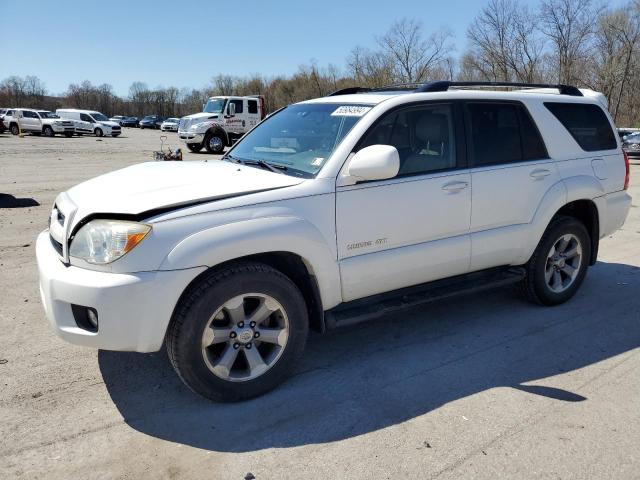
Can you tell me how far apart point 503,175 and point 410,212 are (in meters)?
1.01

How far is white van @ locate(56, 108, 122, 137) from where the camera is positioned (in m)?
38.3

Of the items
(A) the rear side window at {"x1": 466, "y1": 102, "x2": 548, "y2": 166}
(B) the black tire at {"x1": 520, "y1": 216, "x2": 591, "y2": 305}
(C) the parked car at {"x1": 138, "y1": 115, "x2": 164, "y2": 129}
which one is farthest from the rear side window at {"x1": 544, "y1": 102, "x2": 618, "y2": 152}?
(C) the parked car at {"x1": 138, "y1": 115, "x2": 164, "y2": 129}

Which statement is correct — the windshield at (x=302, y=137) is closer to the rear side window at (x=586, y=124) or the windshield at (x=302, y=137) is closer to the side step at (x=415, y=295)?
the side step at (x=415, y=295)

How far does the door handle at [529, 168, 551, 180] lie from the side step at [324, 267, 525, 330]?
0.79 metres

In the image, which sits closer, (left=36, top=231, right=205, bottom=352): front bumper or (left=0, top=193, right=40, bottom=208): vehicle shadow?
(left=36, top=231, right=205, bottom=352): front bumper

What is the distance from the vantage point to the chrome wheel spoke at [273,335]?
3195 millimetres

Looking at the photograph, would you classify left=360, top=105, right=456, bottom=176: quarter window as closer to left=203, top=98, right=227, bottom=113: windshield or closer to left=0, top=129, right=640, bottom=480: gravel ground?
left=0, top=129, right=640, bottom=480: gravel ground

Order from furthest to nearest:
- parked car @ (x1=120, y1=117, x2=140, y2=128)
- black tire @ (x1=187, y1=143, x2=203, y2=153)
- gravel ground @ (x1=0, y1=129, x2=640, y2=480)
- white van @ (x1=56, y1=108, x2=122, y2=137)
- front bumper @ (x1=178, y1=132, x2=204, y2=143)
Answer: parked car @ (x1=120, y1=117, x2=140, y2=128) → white van @ (x1=56, y1=108, x2=122, y2=137) → black tire @ (x1=187, y1=143, x2=203, y2=153) → front bumper @ (x1=178, y1=132, x2=204, y2=143) → gravel ground @ (x1=0, y1=129, x2=640, y2=480)

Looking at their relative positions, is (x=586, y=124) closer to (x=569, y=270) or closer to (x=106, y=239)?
(x=569, y=270)

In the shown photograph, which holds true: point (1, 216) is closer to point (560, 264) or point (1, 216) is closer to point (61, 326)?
point (61, 326)

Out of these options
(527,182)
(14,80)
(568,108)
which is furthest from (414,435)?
(14,80)

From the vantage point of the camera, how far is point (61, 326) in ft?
9.52

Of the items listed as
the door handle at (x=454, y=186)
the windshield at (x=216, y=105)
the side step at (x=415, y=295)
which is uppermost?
the windshield at (x=216, y=105)

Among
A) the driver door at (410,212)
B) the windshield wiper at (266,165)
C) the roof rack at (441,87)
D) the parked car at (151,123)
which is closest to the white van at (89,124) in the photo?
the parked car at (151,123)
